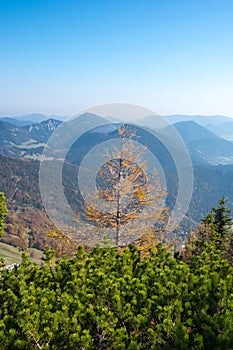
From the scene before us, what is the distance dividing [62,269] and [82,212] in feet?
28.1

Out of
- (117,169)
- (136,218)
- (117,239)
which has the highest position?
(117,169)

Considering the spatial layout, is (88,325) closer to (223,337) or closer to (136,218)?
(223,337)

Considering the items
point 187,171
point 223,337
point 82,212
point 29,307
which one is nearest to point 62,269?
point 29,307

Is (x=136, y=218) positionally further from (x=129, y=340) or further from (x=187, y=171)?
(x=129, y=340)

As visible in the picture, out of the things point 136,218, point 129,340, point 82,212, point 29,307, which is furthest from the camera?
point 82,212

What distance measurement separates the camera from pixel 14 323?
7285 millimetres

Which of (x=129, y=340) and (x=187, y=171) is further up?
(x=187, y=171)

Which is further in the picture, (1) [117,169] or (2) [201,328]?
(1) [117,169]

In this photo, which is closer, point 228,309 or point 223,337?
point 223,337

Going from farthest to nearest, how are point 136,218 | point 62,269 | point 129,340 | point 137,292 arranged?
point 136,218 → point 62,269 → point 137,292 → point 129,340

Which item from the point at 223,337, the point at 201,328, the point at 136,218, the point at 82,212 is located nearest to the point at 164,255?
the point at 201,328

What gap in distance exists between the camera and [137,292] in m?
7.96

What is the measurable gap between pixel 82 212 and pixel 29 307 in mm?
11136

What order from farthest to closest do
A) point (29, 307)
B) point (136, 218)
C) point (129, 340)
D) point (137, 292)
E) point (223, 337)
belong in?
point (136, 218)
point (137, 292)
point (29, 307)
point (129, 340)
point (223, 337)
